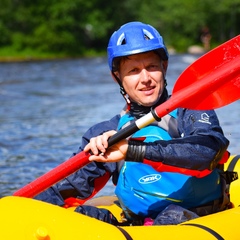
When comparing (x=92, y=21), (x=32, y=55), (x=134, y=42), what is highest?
(x=92, y=21)

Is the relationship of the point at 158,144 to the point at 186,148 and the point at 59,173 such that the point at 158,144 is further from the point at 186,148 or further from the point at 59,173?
the point at 59,173

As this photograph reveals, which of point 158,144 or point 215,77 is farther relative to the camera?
point 215,77

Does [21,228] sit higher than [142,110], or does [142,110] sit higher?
[142,110]

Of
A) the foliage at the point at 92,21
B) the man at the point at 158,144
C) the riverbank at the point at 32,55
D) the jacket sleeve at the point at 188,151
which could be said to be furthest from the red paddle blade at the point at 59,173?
the foliage at the point at 92,21

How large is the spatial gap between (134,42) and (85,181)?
2.56 ft

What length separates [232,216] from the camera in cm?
344

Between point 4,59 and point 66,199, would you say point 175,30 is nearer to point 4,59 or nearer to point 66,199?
point 4,59

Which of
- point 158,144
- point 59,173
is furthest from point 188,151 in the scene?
point 59,173

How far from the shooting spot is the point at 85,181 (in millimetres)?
3910

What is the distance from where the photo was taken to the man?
3.34 metres

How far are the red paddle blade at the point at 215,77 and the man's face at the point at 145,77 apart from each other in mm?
95

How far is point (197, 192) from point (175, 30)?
42.6 metres

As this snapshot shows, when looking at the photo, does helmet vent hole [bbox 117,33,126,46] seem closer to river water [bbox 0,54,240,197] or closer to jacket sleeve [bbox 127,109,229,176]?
jacket sleeve [bbox 127,109,229,176]

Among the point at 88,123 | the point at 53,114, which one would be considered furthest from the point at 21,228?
the point at 53,114
